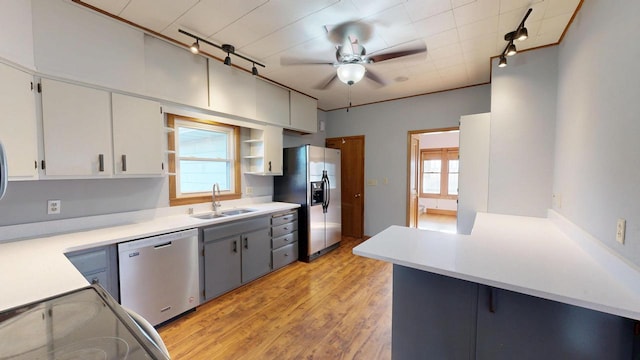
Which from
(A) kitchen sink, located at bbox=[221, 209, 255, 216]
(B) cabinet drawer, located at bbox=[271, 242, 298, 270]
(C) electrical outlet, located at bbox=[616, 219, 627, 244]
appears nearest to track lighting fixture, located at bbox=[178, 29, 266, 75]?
(A) kitchen sink, located at bbox=[221, 209, 255, 216]

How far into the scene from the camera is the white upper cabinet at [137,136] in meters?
2.14

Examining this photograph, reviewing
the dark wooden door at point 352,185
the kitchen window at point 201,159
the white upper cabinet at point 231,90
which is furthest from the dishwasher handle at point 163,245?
the dark wooden door at point 352,185

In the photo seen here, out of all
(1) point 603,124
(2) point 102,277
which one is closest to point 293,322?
(2) point 102,277

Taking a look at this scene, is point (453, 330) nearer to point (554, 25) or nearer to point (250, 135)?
point (554, 25)

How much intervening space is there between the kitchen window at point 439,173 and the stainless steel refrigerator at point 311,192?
5201 millimetres

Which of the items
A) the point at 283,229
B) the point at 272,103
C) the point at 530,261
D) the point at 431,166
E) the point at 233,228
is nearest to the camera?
the point at 530,261

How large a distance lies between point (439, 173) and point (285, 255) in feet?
21.0

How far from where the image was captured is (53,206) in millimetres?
2029

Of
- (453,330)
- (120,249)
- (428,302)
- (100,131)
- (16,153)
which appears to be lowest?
(453,330)

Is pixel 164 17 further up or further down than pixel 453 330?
further up

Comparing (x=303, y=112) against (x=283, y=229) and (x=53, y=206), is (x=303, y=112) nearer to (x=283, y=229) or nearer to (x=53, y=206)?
(x=283, y=229)

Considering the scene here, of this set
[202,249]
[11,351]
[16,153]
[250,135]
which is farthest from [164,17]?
[11,351]

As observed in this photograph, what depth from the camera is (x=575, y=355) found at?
3.74ft

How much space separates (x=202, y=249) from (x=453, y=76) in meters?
3.79
